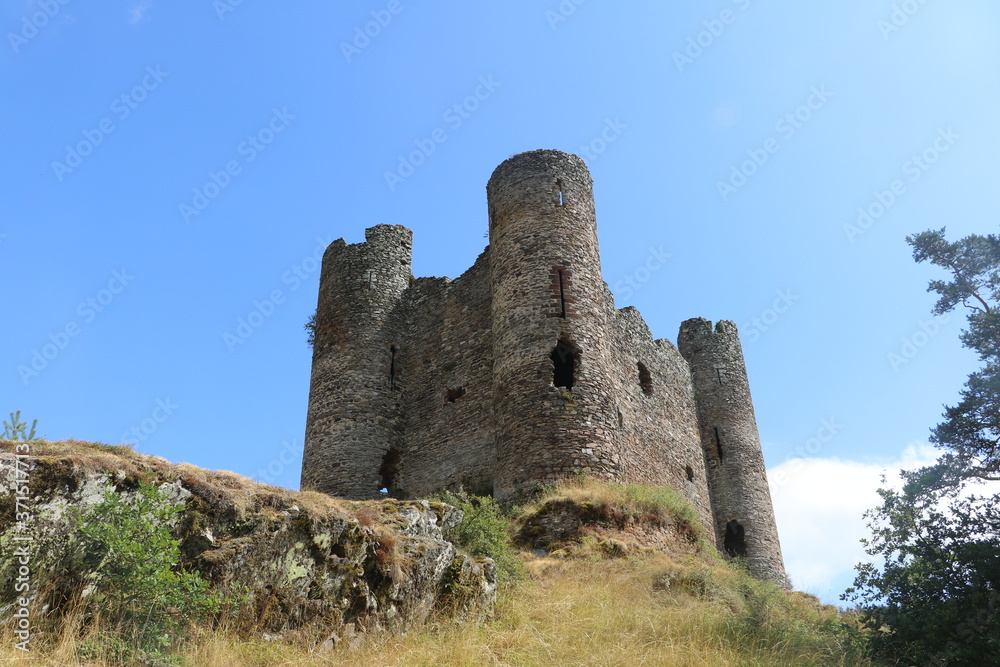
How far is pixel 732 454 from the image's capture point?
24391 mm

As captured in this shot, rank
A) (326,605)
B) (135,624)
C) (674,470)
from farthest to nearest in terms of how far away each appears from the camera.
Answer: (674,470) < (326,605) < (135,624)

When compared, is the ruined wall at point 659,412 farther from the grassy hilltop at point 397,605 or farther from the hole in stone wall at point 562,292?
the grassy hilltop at point 397,605

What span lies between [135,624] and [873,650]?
7.89m

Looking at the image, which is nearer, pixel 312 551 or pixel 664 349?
pixel 312 551

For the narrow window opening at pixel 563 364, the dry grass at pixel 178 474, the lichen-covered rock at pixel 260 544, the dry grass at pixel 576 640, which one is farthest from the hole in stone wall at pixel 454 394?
Result: the dry grass at pixel 178 474

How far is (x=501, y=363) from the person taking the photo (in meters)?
16.5

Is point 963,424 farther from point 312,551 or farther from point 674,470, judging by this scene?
point 312,551

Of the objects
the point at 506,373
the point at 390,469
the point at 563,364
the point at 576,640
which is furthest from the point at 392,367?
the point at 576,640

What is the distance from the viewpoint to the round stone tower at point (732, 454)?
76.6ft

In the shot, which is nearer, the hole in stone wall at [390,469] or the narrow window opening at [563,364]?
the narrow window opening at [563,364]

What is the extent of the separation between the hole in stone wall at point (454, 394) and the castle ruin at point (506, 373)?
4 centimetres

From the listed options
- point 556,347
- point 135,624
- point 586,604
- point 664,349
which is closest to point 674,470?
point 664,349

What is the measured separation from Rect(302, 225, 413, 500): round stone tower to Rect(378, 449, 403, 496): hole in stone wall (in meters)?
0.02

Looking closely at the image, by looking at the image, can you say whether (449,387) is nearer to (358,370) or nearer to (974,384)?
(358,370)
